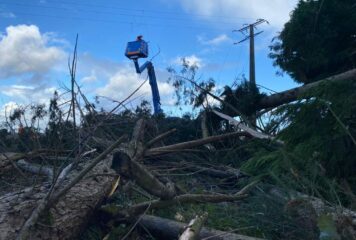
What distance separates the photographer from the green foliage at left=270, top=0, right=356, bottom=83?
7891 millimetres

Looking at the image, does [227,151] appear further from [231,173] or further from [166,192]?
[166,192]

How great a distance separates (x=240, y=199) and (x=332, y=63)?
510cm

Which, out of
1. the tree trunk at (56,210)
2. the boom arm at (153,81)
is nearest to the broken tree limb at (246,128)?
the boom arm at (153,81)

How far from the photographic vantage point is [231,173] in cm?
496

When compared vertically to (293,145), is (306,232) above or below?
below

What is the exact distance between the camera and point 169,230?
289cm

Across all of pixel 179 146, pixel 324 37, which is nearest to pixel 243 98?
pixel 179 146

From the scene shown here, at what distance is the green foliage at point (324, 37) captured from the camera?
Result: 7.89 meters

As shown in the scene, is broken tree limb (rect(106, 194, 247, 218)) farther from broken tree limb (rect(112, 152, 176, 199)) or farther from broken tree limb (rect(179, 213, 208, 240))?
broken tree limb (rect(179, 213, 208, 240))

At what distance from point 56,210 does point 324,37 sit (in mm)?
6657

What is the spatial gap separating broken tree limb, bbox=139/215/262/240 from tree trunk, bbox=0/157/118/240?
0.41m

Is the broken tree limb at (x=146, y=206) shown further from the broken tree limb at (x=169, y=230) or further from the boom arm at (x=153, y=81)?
the boom arm at (x=153, y=81)

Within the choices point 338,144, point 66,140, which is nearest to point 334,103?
point 338,144

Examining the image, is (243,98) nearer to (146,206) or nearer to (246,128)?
(246,128)
